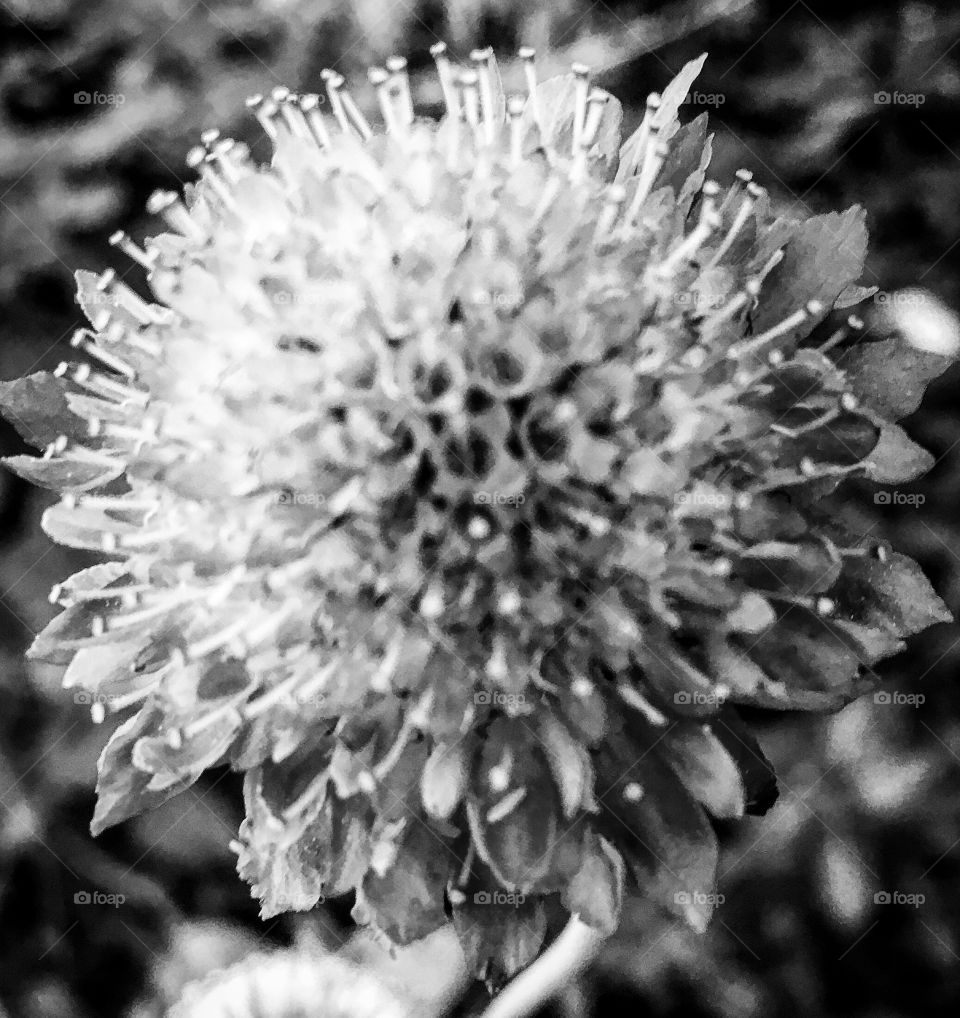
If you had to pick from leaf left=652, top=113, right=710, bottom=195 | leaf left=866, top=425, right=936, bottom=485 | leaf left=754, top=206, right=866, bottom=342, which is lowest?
leaf left=866, top=425, right=936, bottom=485

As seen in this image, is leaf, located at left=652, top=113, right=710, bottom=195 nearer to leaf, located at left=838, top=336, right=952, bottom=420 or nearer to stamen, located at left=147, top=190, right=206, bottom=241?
leaf, located at left=838, top=336, right=952, bottom=420

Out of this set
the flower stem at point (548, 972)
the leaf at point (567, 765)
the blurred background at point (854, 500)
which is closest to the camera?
the leaf at point (567, 765)

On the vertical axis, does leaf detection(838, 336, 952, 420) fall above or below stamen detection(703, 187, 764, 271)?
below

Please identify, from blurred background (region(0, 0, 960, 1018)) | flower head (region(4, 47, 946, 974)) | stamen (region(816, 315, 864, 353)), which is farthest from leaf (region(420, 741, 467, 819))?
blurred background (region(0, 0, 960, 1018))

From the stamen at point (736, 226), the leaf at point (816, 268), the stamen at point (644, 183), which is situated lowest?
the leaf at point (816, 268)

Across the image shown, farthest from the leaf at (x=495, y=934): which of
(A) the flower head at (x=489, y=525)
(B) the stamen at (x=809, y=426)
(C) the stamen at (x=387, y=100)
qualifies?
(C) the stamen at (x=387, y=100)

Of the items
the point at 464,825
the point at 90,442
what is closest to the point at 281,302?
the point at 90,442

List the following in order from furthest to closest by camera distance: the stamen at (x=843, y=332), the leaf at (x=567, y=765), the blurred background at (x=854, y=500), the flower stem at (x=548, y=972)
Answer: the blurred background at (x=854, y=500), the flower stem at (x=548, y=972), the stamen at (x=843, y=332), the leaf at (x=567, y=765)

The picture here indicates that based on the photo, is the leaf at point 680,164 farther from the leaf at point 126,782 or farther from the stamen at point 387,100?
the leaf at point 126,782

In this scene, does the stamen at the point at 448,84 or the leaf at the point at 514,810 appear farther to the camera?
the stamen at the point at 448,84
